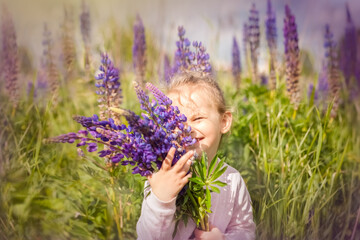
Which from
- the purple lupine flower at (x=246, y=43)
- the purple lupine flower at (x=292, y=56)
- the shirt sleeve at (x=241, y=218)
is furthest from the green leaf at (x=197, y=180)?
the purple lupine flower at (x=246, y=43)

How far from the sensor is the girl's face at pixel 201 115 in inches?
36.5

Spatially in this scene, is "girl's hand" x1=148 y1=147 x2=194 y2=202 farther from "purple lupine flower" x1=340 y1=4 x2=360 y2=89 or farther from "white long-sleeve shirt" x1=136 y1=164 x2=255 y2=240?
"purple lupine flower" x1=340 y1=4 x2=360 y2=89

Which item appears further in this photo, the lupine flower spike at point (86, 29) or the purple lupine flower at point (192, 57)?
the lupine flower spike at point (86, 29)

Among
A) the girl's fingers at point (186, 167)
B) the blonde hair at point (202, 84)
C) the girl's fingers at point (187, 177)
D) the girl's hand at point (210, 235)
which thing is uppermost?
the blonde hair at point (202, 84)

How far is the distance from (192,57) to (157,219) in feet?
1.85

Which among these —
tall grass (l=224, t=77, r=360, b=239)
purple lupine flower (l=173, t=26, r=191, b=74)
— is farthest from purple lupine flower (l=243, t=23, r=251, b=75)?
purple lupine flower (l=173, t=26, r=191, b=74)

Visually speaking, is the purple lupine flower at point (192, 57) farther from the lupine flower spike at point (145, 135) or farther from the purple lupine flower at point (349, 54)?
the purple lupine flower at point (349, 54)

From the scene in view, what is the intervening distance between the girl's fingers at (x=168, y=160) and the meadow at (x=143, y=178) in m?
0.29

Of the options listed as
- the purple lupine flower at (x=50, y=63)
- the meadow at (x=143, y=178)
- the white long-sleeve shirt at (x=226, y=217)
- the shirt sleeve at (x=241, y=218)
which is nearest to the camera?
the white long-sleeve shirt at (x=226, y=217)

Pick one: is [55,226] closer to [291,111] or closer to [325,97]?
[291,111]

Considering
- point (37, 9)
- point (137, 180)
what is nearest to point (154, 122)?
point (137, 180)

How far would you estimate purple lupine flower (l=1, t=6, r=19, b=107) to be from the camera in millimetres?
1313

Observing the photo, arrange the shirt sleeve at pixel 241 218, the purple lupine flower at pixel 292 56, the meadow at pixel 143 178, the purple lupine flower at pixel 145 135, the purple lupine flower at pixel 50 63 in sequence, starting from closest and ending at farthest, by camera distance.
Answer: the purple lupine flower at pixel 145 135
the shirt sleeve at pixel 241 218
the meadow at pixel 143 178
the purple lupine flower at pixel 292 56
the purple lupine flower at pixel 50 63

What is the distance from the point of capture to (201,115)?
3.13 feet
